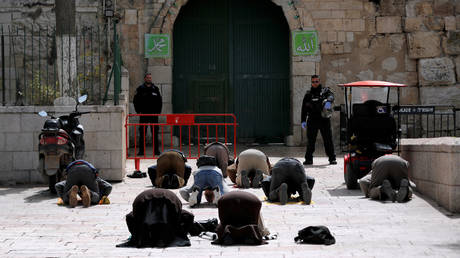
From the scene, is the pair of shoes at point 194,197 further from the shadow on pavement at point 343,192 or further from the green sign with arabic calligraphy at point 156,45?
the green sign with arabic calligraphy at point 156,45

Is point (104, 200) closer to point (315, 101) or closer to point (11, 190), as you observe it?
point (11, 190)

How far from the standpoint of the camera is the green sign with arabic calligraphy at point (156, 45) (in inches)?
686

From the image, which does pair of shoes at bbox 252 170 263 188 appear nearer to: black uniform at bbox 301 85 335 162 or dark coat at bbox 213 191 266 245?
black uniform at bbox 301 85 335 162

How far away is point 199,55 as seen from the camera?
1834 cm

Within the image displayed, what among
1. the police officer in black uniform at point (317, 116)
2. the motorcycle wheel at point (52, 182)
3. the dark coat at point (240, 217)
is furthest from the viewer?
the police officer in black uniform at point (317, 116)

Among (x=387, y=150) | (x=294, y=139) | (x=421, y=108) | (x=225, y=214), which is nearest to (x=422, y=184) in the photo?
(x=387, y=150)

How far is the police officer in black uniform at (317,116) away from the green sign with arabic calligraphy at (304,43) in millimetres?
3783

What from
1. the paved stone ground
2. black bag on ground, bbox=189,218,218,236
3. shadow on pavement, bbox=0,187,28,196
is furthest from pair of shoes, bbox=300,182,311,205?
shadow on pavement, bbox=0,187,28,196

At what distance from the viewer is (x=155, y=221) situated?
21.1 ft

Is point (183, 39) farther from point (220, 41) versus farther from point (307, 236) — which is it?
point (307, 236)

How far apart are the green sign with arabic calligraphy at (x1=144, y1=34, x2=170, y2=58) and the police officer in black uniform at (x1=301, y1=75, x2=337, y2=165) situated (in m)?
4.86

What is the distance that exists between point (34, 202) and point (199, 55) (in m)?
9.51

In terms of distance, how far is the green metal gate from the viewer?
18344mm

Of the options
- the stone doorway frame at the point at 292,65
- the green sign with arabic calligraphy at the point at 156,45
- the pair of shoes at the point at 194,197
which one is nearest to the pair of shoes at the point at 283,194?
the pair of shoes at the point at 194,197
